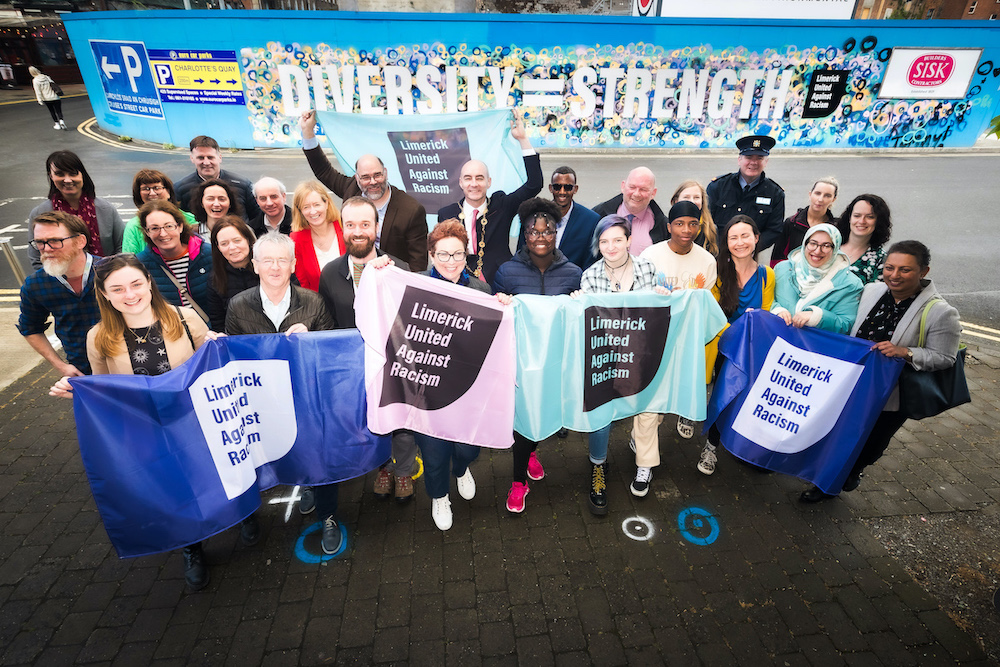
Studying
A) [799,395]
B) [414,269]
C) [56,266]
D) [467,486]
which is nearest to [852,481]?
[799,395]

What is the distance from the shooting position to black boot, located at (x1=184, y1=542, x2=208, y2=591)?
3.41 metres

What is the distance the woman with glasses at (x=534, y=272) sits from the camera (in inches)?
154

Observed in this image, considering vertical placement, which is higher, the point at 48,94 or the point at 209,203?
the point at 48,94

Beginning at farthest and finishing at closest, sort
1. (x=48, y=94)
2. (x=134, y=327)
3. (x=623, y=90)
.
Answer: (x=48, y=94), (x=623, y=90), (x=134, y=327)

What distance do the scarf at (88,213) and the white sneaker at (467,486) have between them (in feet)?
13.7

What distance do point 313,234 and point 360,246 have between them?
106 centimetres

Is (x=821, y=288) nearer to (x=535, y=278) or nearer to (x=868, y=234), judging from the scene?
(x=868, y=234)

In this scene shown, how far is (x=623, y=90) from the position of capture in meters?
17.1

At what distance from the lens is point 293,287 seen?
3.61m

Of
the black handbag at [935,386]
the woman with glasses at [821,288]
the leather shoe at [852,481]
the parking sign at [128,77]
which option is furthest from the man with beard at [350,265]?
the parking sign at [128,77]

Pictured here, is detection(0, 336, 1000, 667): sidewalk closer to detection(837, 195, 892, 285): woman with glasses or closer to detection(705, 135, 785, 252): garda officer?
detection(837, 195, 892, 285): woman with glasses

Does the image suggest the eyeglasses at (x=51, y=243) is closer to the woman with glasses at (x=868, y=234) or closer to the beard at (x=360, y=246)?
the beard at (x=360, y=246)

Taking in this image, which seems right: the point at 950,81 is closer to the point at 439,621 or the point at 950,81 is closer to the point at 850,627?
the point at 850,627

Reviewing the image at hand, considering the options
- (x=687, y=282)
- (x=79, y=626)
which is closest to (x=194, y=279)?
(x=79, y=626)
